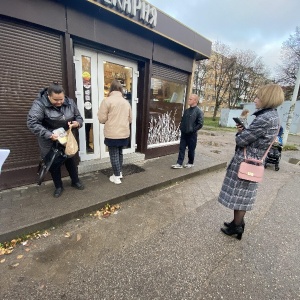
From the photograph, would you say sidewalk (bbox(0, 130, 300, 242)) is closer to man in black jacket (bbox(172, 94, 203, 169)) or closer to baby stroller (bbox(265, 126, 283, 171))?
man in black jacket (bbox(172, 94, 203, 169))

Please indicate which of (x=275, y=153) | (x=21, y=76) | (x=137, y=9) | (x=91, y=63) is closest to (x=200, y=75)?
(x=275, y=153)

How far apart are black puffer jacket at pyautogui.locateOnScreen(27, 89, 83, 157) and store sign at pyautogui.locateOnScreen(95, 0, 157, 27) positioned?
1971mm

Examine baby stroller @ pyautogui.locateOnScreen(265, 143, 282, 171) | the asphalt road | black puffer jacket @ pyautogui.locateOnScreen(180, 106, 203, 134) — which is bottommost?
the asphalt road

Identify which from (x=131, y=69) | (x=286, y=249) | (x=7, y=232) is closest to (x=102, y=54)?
(x=131, y=69)

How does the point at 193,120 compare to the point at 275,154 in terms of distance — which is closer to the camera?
the point at 193,120

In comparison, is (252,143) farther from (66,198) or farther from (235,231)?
(66,198)

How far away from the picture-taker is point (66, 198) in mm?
3072

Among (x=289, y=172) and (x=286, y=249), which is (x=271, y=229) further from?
(x=289, y=172)

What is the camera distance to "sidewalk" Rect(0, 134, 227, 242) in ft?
8.10

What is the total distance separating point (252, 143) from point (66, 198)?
284cm

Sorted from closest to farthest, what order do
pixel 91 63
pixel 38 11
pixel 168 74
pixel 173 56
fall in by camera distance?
pixel 38 11, pixel 91 63, pixel 173 56, pixel 168 74

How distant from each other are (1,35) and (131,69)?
260 cm

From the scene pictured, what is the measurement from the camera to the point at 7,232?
2.25m

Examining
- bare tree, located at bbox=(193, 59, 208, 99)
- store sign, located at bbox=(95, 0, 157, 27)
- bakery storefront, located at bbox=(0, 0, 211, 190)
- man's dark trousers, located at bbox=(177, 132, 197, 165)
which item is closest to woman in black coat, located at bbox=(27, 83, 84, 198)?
bakery storefront, located at bbox=(0, 0, 211, 190)
